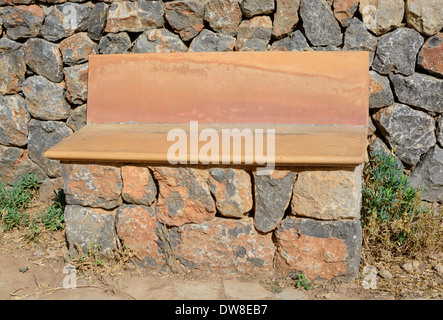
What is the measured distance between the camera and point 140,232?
312 centimetres

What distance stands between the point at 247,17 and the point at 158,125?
1.11 metres

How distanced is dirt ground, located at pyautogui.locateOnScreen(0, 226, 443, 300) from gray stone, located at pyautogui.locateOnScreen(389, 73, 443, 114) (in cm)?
125

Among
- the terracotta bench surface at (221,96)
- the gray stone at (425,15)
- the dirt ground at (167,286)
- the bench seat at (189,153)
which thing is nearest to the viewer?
the bench seat at (189,153)

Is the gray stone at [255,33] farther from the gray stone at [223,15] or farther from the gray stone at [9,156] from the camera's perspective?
the gray stone at [9,156]

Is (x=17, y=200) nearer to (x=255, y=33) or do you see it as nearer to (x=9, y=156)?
(x=9, y=156)

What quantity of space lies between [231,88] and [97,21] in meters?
1.28

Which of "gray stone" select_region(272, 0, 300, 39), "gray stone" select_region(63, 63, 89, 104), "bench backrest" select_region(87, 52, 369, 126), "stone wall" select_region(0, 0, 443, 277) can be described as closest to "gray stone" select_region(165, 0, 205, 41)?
"stone wall" select_region(0, 0, 443, 277)

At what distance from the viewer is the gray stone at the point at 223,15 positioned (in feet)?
12.3

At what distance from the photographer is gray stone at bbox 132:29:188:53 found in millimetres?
3859

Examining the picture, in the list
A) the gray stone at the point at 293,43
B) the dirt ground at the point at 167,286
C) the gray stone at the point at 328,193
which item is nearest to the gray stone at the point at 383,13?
the gray stone at the point at 293,43

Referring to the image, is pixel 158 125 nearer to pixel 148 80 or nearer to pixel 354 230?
pixel 148 80

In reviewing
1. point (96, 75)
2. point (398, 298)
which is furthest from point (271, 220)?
point (96, 75)

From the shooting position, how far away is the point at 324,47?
3732 millimetres

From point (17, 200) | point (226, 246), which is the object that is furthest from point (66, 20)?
point (226, 246)
